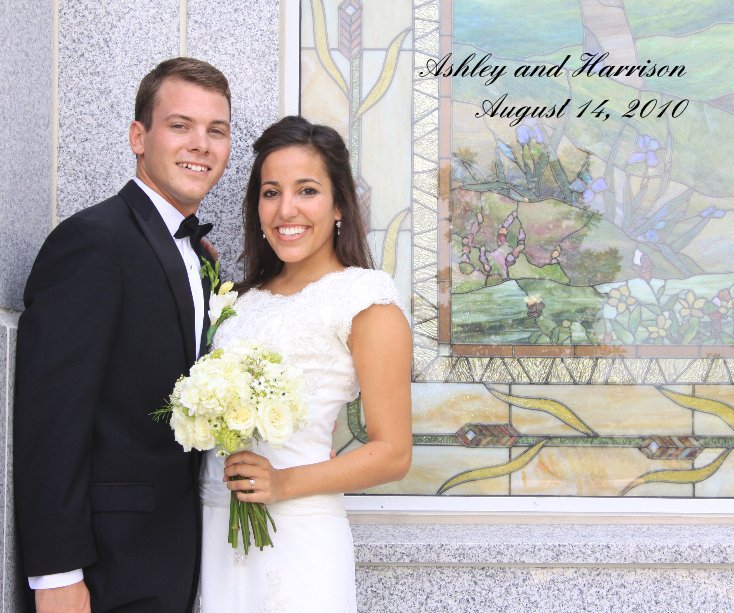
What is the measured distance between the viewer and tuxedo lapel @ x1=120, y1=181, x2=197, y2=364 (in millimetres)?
2619

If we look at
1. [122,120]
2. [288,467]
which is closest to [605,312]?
[288,467]

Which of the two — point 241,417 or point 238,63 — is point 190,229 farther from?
point 238,63

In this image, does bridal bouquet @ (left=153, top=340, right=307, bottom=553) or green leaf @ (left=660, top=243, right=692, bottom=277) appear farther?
green leaf @ (left=660, top=243, right=692, bottom=277)

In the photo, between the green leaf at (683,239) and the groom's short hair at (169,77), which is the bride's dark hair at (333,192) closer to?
the groom's short hair at (169,77)

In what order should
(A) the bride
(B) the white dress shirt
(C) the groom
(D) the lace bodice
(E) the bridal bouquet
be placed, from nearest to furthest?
(E) the bridal bouquet, (C) the groom, (A) the bride, (D) the lace bodice, (B) the white dress shirt

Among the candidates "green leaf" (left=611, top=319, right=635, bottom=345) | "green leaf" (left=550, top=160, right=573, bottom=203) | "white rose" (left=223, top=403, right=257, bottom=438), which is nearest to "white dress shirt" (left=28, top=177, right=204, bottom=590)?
"white rose" (left=223, top=403, right=257, bottom=438)

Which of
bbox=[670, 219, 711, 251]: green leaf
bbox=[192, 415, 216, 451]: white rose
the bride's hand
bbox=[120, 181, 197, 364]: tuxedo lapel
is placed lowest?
the bride's hand

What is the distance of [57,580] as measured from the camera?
2.36 metres

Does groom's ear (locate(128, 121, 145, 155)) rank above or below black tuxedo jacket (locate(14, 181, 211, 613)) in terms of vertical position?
above

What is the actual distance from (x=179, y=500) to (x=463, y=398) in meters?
1.55

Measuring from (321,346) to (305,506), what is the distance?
20.6 inches

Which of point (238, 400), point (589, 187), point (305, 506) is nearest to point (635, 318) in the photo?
point (589, 187)

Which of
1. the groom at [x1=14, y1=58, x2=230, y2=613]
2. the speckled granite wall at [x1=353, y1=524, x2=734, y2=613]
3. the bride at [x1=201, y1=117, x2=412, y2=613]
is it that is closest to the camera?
the groom at [x1=14, y1=58, x2=230, y2=613]

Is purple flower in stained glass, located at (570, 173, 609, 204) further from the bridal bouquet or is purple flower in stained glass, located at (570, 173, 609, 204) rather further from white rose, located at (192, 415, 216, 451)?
white rose, located at (192, 415, 216, 451)
